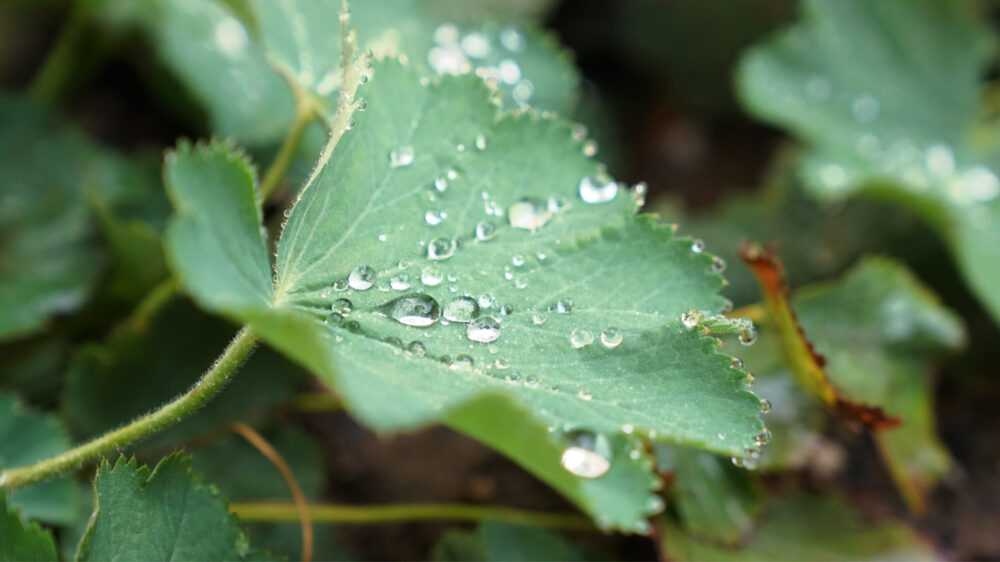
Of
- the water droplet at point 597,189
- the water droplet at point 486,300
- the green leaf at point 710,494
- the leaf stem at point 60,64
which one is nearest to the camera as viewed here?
the water droplet at point 486,300

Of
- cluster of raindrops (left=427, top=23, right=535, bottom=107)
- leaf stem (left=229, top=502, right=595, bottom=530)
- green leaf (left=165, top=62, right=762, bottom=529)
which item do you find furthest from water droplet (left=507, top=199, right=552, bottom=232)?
cluster of raindrops (left=427, top=23, right=535, bottom=107)

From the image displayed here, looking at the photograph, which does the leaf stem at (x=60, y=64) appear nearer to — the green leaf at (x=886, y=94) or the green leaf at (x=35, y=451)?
the green leaf at (x=35, y=451)

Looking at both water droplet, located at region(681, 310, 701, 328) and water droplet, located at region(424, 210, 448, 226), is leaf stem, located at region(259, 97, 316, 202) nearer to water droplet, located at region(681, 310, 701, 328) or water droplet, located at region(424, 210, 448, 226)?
water droplet, located at region(424, 210, 448, 226)

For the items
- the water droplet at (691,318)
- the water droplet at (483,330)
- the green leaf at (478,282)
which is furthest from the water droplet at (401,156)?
the water droplet at (691,318)

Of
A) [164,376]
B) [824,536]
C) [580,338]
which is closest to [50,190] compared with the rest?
[164,376]

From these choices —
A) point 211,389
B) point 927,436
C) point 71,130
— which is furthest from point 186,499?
point 927,436

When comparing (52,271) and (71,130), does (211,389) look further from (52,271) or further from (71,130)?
(71,130)

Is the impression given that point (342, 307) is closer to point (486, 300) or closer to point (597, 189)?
point (486, 300)
